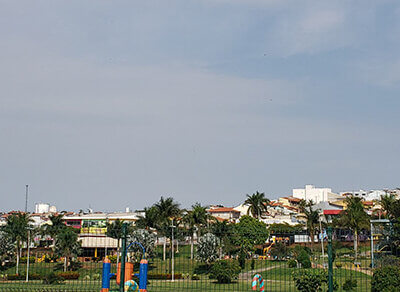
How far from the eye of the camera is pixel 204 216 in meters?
79.9

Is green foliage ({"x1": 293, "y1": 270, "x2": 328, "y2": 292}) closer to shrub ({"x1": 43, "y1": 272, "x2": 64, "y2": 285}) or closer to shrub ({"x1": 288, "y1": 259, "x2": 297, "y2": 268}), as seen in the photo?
shrub ({"x1": 288, "y1": 259, "x2": 297, "y2": 268})

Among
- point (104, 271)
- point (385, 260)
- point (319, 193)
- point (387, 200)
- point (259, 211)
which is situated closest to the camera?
point (104, 271)

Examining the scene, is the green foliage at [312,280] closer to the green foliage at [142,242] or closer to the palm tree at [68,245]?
the green foliage at [142,242]

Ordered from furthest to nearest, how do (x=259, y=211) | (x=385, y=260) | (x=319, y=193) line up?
(x=319, y=193) → (x=259, y=211) → (x=385, y=260)

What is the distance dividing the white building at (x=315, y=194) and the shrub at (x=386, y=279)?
427 ft

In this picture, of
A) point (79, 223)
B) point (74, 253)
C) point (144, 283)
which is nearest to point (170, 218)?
point (74, 253)

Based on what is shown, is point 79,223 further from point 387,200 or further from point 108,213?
point 387,200

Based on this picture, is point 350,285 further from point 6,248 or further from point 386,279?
point 6,248

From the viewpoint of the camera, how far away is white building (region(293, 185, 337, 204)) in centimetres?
15400

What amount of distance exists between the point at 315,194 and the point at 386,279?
138 metres

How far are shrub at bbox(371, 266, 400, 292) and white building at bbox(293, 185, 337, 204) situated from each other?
130 metres

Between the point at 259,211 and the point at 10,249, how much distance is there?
48.5 meters

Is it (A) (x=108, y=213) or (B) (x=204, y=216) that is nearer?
(B) (x=204, y=216)

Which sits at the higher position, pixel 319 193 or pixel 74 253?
pixel 319 193
